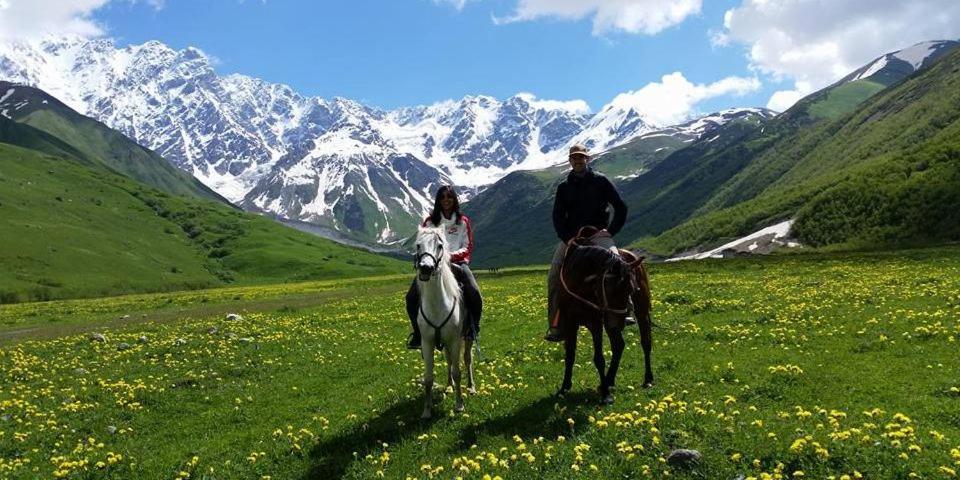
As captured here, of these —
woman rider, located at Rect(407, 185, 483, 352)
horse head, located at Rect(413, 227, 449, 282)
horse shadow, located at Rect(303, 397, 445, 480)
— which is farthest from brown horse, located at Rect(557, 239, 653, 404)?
horse shadow, located at Rect(303, 397, 445, 480)

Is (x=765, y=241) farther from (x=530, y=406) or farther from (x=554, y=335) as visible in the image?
(x=530, y=406)

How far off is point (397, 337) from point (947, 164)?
193 m

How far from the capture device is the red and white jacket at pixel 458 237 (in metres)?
16.2

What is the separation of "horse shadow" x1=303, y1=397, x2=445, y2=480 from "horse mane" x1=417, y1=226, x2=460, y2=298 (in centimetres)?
308

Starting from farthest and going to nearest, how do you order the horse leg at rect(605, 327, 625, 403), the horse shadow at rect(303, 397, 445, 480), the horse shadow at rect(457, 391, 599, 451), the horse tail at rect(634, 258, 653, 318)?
1. the horse tail at rect(634, 258, 653, 318)
2. the horse leg at rect(605, 327, 625, 403)
3. the horse shadow at rect(457, 391, 599, 451)
4. the horse shadow at rect(303, 397, 445, 480)

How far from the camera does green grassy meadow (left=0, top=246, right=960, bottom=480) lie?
10.7 metres

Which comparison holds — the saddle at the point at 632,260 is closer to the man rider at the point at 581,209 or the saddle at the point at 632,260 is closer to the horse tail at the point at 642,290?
the horse tail at the point at 642,290

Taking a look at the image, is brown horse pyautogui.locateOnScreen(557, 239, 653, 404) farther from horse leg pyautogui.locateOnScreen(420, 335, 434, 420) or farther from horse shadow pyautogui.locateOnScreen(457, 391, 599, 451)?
horse leg pyautogui.locateOnScreen(420, 335, 434, 420)

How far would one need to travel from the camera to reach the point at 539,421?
13.5 m

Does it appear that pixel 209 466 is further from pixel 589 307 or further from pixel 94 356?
pixel 94 356

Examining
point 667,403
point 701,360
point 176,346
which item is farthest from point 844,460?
point 176,346

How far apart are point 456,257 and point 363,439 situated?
526cm

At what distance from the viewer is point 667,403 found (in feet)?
44.2

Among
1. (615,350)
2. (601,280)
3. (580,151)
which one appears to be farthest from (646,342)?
(580,151)
